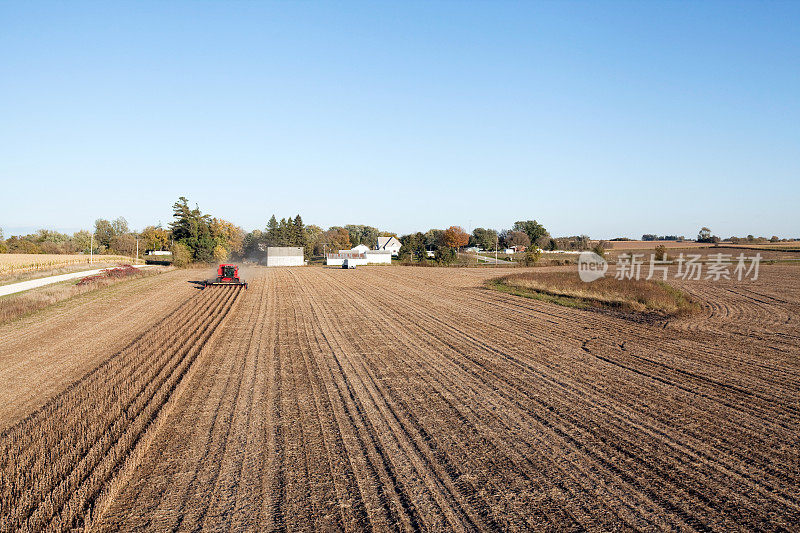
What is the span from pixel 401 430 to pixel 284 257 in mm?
75732

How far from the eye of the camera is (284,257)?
80312mm

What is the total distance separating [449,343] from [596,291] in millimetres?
14634

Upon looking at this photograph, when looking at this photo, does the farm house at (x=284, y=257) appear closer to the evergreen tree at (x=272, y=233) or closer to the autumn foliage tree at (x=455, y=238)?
the evergreen tree at (x=272, y=233)

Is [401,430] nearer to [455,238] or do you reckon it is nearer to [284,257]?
[284,257]

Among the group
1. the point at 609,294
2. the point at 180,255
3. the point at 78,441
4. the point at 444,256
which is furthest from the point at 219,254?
the point at 78,441

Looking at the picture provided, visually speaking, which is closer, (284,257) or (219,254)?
(219,254)

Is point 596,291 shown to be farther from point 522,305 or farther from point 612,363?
point 612,363

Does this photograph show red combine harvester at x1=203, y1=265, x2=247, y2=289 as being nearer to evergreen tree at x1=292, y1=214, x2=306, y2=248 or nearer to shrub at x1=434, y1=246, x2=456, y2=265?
shrub at x1=434, y1=246, x2=456, y2=265

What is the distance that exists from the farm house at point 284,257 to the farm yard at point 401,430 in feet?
212

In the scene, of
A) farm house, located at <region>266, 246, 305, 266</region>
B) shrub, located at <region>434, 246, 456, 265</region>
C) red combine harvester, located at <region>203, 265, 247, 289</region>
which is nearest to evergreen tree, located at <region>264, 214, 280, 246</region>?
farm house, located at <region>266, 246, 305, 266</region>

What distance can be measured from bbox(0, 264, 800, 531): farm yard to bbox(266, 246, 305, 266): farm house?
6461 cm

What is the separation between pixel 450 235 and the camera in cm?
12988

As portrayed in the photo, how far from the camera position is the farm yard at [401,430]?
17.8 feet

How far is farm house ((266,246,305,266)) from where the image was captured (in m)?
80.2
